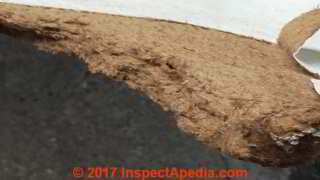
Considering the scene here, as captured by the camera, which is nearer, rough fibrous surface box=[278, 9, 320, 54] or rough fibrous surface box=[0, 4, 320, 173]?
rough fibrous surface box=[0, 4, 320, 173]

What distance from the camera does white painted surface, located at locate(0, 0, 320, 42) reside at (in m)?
1.28

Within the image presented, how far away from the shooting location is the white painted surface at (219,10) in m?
1.28

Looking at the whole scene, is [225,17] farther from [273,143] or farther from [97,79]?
[97,79]

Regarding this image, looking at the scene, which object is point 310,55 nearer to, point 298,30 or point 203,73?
point 298,30

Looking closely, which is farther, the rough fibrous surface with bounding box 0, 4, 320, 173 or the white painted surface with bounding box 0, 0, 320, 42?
the white painted surface with bounding box 0, 0, 320, 42

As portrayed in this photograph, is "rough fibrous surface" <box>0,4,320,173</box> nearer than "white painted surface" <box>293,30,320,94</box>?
Yes

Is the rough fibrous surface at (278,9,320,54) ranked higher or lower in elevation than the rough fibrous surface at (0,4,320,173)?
higher

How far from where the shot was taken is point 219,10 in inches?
54.6

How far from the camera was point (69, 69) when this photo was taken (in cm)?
231

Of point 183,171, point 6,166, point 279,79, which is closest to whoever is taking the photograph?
point 279,79

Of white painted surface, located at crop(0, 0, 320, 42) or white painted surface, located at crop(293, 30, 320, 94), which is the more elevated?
white painted surface, located at crop(0, 0, 320, 42)

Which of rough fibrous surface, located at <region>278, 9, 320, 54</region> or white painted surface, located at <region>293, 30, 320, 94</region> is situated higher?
rough fibrous surface, located at <region>278, 9, 320, 54</region>

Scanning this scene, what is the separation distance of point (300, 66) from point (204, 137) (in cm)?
35

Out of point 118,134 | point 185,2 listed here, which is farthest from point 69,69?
point 185,2
